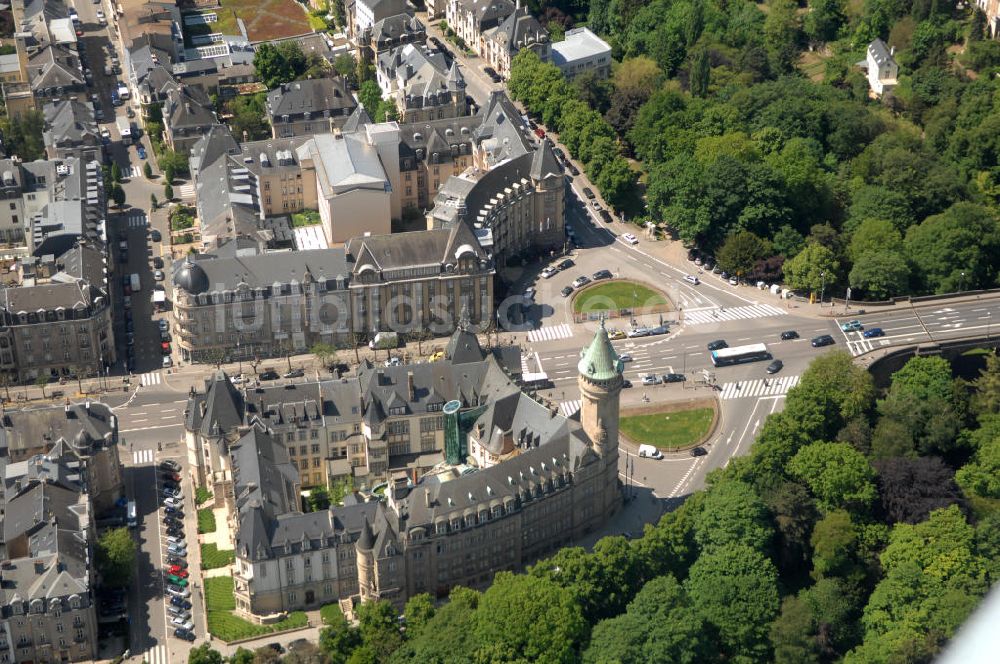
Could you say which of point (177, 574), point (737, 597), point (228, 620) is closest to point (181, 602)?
point (177, 574)

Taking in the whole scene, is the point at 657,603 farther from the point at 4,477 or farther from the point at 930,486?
the point at 4,477

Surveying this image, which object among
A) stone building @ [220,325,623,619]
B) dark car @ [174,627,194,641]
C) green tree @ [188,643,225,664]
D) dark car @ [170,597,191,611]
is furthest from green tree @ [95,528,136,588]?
green tree @ [188,643,225,664]

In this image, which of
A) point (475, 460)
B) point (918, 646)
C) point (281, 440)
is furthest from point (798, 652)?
point (281, 440)

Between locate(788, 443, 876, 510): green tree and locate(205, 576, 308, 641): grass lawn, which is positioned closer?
locate(205, 576, 308, 641): grass lawn

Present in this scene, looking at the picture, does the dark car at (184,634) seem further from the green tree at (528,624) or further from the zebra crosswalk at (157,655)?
the green tree at (528,624)

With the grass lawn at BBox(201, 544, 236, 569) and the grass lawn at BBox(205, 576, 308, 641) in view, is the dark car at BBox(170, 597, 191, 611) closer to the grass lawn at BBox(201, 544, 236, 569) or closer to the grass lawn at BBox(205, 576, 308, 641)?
the grass lawn at BBox(205, 576, 308, 641)

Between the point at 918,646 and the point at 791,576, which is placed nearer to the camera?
the point at 918,646
